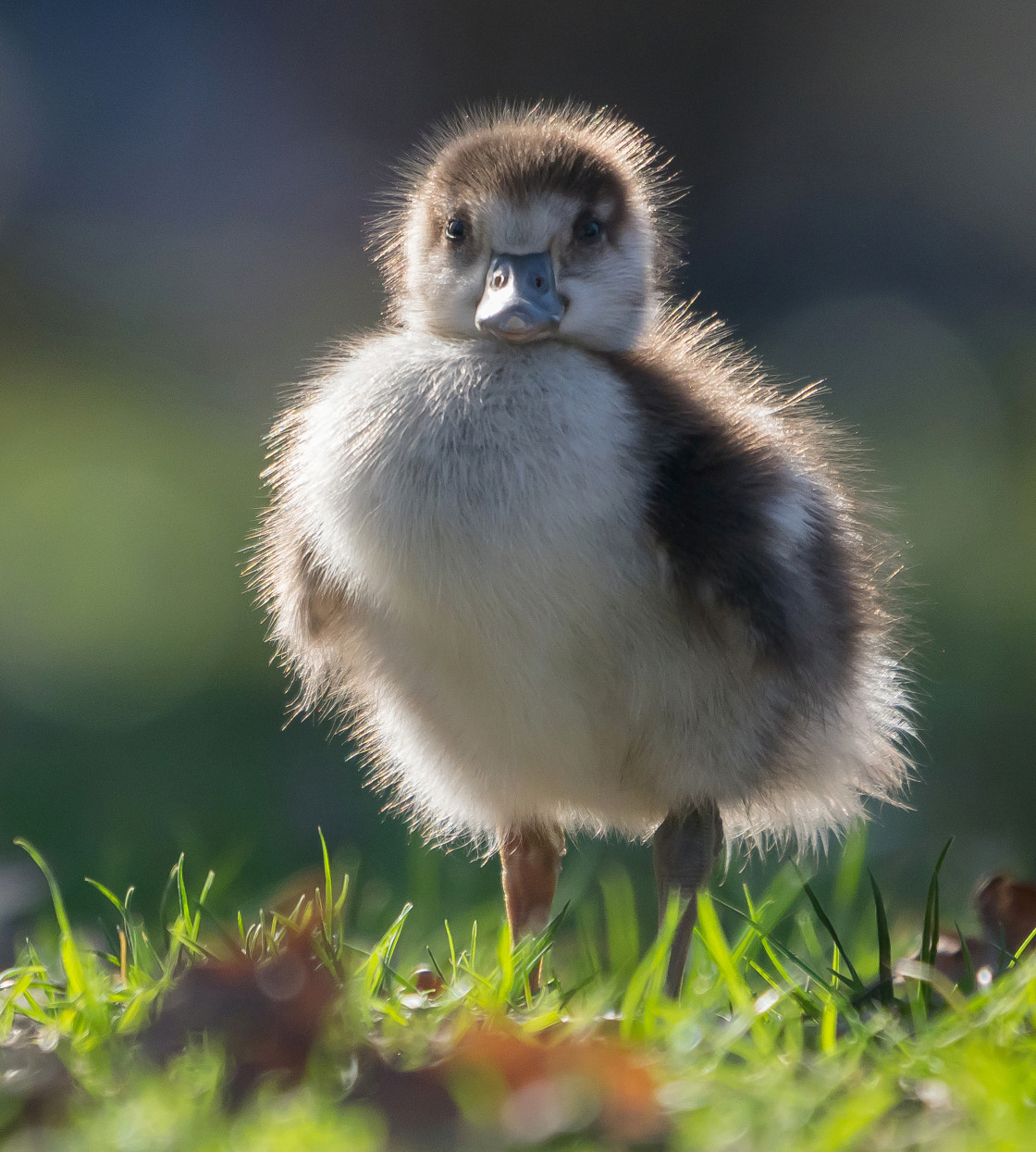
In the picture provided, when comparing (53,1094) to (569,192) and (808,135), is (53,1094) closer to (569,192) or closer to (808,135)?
(569,192)

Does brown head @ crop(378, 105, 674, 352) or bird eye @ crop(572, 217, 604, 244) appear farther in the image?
bird eye @ crop(572, 217, 604, 244)

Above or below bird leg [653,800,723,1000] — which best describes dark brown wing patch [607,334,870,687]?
above

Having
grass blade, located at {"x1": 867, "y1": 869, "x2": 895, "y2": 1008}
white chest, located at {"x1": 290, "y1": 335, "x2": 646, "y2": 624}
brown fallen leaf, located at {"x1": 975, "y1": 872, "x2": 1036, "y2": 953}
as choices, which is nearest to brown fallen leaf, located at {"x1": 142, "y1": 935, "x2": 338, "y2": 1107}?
white chest, located at {"x1": 290, "y1": 335, "x2": 646, "y2": 624}

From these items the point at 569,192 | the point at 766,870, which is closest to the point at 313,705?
the point at 569,192

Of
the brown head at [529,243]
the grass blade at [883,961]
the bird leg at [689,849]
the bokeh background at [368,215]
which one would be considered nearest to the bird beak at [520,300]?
the brown head at [529,243]

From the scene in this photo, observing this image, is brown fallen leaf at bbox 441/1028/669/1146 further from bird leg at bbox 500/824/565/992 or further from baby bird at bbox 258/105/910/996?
bird leg at bbox 500/824/565/992

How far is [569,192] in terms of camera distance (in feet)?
7.94

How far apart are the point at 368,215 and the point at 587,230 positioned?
17.3 ft

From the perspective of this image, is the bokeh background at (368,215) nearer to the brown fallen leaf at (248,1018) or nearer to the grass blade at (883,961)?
the grass blade at (883,961)

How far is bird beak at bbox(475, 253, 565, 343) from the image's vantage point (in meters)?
2.22

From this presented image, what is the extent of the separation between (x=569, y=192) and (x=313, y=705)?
40.4 inches

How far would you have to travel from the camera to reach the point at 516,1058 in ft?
4.92

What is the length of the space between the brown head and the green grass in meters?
0.98

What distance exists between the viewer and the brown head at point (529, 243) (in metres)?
2.33
